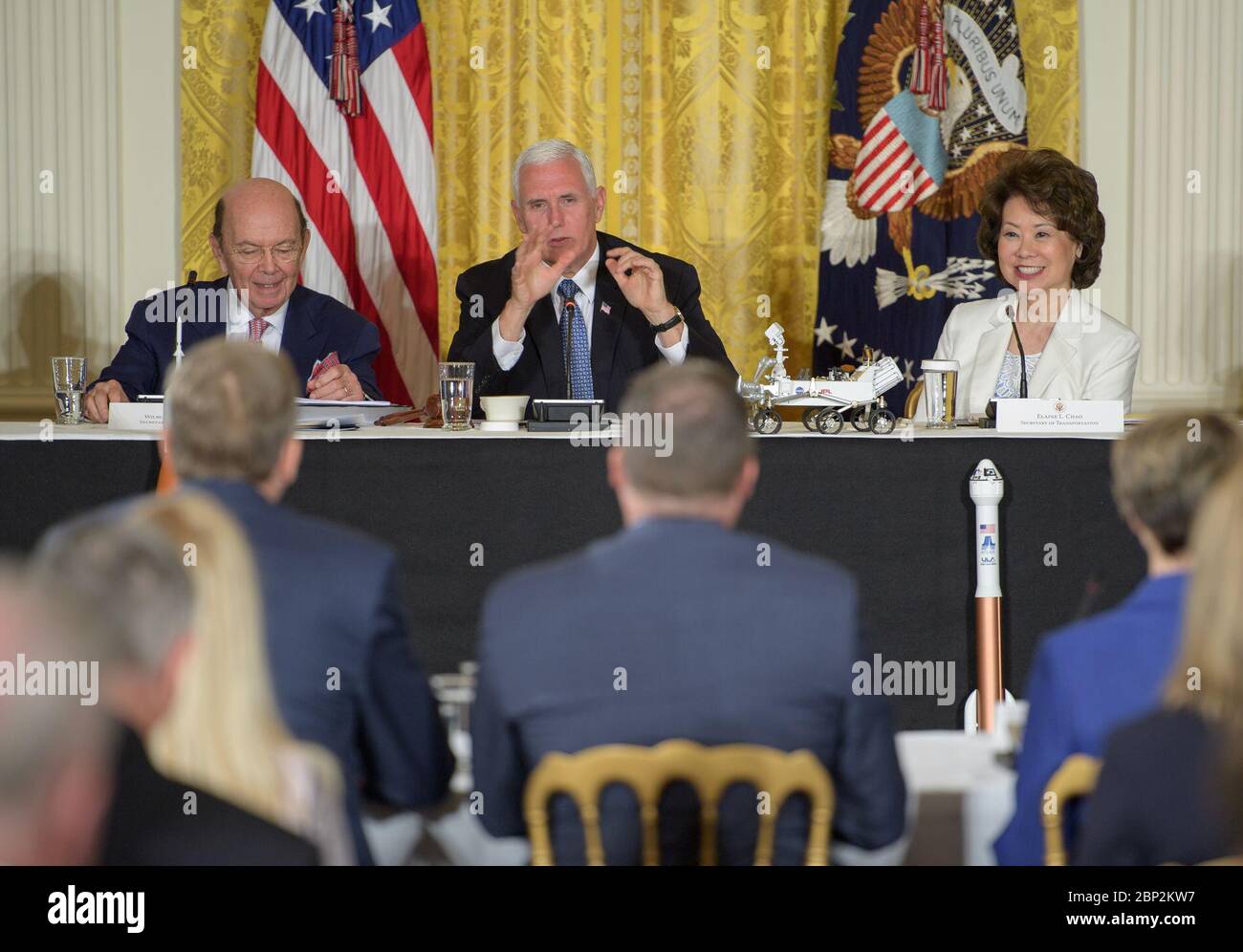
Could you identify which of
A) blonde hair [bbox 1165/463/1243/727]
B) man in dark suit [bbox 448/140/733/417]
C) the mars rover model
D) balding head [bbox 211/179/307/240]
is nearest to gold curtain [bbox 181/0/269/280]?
balding head [bbox 211/179/307/240]

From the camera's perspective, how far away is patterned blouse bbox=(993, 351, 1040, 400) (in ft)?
12.9

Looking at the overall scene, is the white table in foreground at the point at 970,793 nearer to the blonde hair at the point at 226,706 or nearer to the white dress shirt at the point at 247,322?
the blonde hair at the point at 226,706

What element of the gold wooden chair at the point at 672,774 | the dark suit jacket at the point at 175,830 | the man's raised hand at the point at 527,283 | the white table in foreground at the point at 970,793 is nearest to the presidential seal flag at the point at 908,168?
the man's raised hand at the point at 527,283

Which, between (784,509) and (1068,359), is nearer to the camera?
(784,509)

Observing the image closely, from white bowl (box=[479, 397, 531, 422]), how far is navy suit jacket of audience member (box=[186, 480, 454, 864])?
160 cm

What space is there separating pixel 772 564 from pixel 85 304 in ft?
13.7

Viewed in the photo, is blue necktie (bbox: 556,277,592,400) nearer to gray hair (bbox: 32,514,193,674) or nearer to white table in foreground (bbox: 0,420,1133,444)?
white table in foreground (bbox: 0,420,1133,444)

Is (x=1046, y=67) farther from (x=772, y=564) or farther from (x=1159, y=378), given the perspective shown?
(x=772, y=564)

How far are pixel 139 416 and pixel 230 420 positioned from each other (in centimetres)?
159

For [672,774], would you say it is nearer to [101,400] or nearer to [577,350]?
[101,400]

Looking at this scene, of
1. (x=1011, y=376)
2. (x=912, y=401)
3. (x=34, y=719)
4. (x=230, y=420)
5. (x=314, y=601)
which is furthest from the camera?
(x=1011, y=376)

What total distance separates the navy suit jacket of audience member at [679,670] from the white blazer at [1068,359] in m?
2.13

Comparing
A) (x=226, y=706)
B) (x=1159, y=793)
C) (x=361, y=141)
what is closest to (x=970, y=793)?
(x=1159, y=793)

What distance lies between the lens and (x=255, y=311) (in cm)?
420
